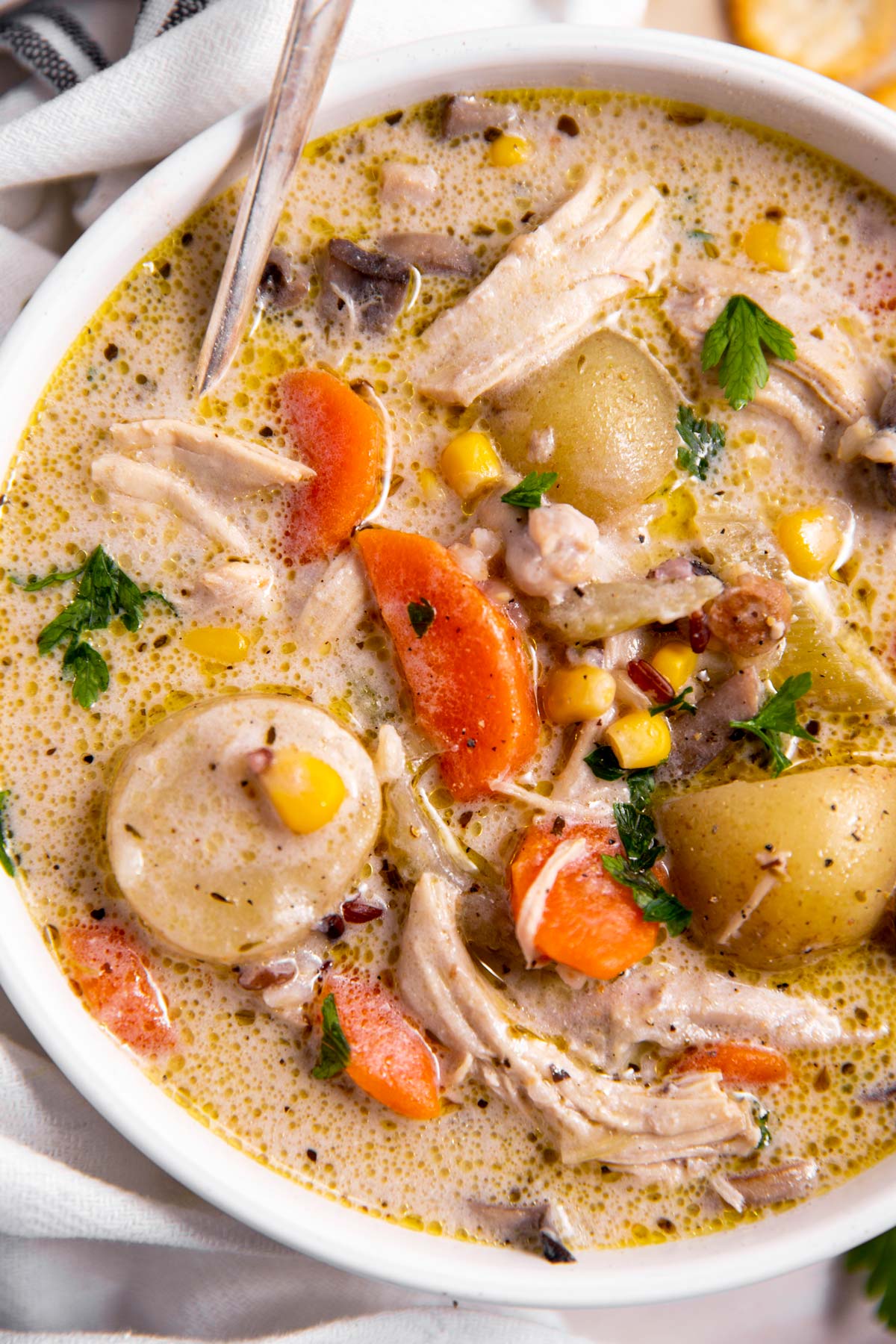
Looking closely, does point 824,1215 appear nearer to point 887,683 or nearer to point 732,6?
point 887,683

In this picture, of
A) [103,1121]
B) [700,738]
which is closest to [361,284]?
[700,738]

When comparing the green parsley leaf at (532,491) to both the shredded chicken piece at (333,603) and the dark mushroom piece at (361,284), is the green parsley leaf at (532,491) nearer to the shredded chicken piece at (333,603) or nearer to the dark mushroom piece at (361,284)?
the shredded chicken piece at (333,603)

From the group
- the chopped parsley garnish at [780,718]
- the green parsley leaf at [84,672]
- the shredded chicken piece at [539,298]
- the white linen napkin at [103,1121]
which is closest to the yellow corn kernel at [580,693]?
the chopped parsley garnish at [780,718]

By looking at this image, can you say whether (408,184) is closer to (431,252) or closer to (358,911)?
(431,252)

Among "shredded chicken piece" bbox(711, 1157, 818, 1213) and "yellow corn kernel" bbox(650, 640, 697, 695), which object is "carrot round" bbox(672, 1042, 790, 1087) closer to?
"shredded chicken piece" bbox(711, 1157, 818, 1213)

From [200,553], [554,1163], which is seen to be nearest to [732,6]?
[200,553]

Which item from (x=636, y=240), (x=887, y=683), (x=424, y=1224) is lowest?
(x=424, y=1224)
